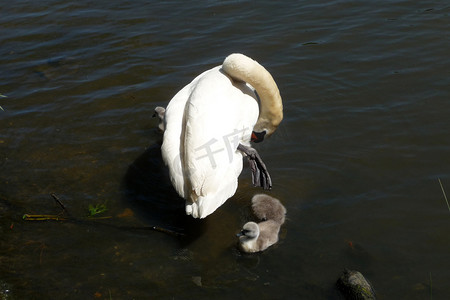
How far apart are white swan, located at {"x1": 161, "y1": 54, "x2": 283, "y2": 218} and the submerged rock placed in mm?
1208

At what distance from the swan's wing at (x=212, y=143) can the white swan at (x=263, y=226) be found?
14.3 inches

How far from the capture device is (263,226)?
5.00 m

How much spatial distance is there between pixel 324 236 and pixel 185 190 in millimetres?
1287

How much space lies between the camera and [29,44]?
9.41 m

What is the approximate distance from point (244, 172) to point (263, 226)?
1267 mm

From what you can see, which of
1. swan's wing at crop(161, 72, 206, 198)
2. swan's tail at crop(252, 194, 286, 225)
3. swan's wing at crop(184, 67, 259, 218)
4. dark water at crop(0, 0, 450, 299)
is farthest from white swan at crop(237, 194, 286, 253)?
swan's wing at crop(161, 72, 206, 198)

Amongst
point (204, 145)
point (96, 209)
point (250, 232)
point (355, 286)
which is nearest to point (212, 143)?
point (204, 145)

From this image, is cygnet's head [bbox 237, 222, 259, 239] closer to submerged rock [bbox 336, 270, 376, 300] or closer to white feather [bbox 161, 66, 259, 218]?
white feather [bbox 161, 66, 259, 218]

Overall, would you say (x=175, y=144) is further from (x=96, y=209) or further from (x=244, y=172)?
(x=244, y=172)

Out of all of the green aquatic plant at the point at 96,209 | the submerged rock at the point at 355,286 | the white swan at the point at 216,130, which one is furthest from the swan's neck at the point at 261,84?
the submerged rock at the point at 355,286

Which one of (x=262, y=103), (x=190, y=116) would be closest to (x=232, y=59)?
(x=262, y=103)

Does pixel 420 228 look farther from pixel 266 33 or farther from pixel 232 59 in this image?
pixel 266 33

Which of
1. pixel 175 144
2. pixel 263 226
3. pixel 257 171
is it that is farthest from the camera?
pixel 257 171

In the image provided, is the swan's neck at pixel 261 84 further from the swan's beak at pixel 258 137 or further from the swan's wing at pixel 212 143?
the swan's wing at pixel 212 143
